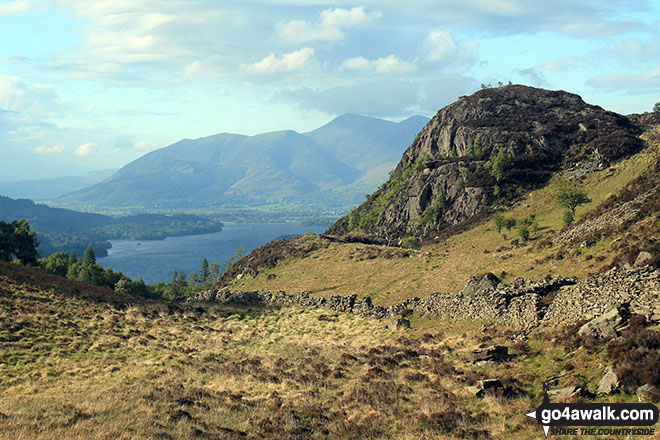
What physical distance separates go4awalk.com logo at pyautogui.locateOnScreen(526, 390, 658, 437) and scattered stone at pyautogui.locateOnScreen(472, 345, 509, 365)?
725cm

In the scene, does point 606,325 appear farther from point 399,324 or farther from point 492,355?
point 399,324

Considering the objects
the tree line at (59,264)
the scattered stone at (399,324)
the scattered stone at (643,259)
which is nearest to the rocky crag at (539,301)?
the scattered stone at (643,259)

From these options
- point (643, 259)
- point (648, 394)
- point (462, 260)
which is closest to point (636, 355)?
point (648, 394)

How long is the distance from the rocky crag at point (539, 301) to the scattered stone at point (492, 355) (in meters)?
3.72

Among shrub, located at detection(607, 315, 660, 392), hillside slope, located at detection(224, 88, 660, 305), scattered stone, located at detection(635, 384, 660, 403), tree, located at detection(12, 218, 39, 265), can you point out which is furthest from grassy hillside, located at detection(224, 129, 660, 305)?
tree, located at detection(12, 218, 39, 265)

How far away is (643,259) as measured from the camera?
25938 mm

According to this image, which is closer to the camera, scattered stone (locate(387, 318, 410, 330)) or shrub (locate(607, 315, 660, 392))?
shrub (locate(607, 315, 660, 392))

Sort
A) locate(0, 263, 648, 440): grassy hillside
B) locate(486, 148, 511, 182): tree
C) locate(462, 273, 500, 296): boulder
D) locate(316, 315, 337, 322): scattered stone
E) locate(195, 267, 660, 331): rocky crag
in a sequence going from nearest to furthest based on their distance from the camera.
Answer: locate(0, 263, 648, 440): grassy hillside, locate(195, 267, 660, 331): rocky crag, locate(462, 273, 500, 296): boulder, locate(316, 315, 337, 322): scattered stone, locate(486, 148, 511, 182): tree

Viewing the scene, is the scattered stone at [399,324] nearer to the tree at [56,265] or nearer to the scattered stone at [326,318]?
the scattered stone at [326,318]

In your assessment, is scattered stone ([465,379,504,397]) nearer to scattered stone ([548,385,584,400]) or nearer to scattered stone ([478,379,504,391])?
scattered stone ([478,379,504,391])

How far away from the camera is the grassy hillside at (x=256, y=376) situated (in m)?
17.9

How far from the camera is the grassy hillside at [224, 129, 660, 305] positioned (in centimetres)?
3961

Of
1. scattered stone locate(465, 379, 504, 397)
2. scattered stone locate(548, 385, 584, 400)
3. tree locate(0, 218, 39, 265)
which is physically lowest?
scattered stone locate(465, 379, 504, 397)

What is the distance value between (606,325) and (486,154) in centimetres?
10613
